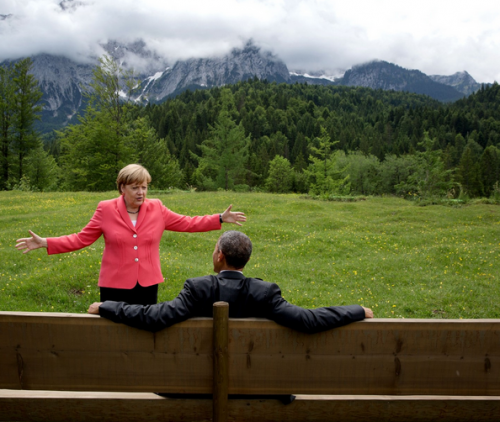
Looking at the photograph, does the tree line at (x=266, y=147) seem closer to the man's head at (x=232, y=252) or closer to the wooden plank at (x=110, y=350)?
the man's head at (x=232, y=252)

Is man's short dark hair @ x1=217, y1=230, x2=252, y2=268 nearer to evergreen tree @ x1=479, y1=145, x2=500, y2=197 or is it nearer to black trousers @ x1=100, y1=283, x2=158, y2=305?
black trousers @ x1=100, y1=283, x2=158, y2=305

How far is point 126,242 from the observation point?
4332 mm

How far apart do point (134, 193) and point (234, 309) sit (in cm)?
205

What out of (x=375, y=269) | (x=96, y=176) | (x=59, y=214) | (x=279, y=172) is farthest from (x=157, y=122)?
(x=375, y=269)

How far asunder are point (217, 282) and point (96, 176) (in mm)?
40044

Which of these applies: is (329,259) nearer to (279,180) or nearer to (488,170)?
(279,180)

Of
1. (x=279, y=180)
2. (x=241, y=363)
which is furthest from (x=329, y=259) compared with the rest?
(x=279, y=180)

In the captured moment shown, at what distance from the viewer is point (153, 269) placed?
446 cm

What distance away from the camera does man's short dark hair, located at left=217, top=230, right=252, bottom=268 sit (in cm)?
314

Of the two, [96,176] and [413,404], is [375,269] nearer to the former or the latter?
[413,404]

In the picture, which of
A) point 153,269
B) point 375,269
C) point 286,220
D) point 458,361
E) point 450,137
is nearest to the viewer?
point 458,361

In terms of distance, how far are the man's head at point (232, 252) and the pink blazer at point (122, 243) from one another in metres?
1.41

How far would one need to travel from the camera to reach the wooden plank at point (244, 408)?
2.67 meters

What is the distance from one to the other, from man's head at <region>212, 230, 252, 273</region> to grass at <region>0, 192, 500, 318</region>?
250 inches
